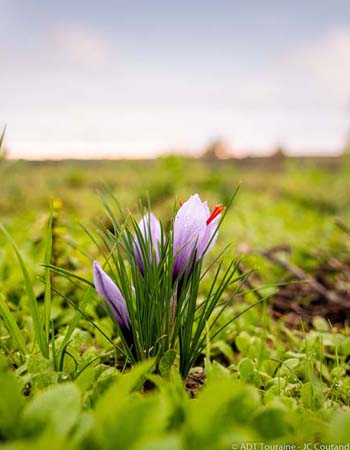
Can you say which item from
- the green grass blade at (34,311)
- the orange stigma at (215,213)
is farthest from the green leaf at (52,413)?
the orange stigma at (215,213)

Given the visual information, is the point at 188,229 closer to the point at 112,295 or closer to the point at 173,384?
the point at 112,295

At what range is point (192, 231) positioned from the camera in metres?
0.87

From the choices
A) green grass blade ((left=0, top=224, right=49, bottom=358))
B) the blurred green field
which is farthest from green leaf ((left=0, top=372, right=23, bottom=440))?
green grass blade ((left=0, top=224, right=49, bottom=358))

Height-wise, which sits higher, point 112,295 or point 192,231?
point 192,231

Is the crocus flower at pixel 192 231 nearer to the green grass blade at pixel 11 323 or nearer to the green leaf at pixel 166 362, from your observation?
the green leaf at pixel 166 362

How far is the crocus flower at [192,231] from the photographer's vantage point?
34.0 inches

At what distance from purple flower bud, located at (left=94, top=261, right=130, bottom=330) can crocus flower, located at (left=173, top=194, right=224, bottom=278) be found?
0.11 metres

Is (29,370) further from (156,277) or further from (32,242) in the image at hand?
(32,242)

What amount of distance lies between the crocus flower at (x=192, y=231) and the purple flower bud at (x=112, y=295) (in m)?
0.11

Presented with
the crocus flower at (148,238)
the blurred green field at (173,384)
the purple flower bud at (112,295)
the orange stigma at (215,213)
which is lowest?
the blurred green field at (173,384)

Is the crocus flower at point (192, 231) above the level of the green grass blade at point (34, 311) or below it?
above

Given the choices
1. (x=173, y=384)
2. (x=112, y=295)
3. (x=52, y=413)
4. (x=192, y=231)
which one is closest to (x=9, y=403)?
(x=52, y=413)

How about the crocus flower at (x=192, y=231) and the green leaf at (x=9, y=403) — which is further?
the crocus flower at (x=192, y=231)

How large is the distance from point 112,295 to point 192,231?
174 millimetres
